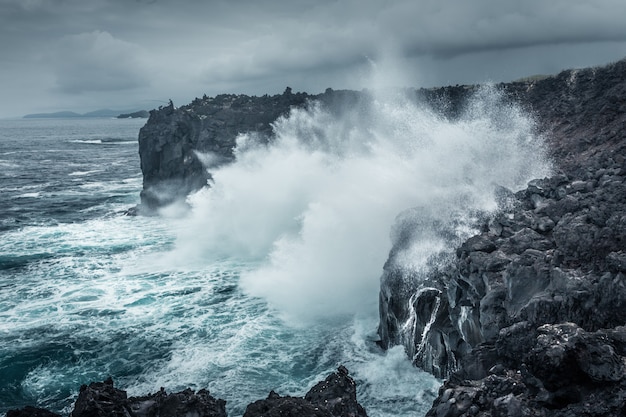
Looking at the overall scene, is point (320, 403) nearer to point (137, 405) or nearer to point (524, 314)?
point (137, 405)

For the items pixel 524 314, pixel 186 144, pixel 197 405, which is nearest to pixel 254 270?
pixel 197 405

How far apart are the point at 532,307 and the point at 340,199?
20524 millimetres

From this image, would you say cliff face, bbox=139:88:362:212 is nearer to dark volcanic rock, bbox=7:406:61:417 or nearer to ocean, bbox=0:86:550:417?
ocean, bbox=0:86:550:417

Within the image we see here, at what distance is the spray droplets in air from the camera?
27.7 m

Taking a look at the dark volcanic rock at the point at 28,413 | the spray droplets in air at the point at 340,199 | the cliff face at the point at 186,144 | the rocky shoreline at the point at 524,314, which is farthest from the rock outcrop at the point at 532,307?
the cliff face at the point at 186,144

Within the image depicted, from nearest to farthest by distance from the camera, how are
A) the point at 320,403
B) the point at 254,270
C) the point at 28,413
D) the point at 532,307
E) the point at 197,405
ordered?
1. the point at 28,413
2. the point at 197,405
3. the point at 320,403
4. the point at 532,307
5. the point at 254,270

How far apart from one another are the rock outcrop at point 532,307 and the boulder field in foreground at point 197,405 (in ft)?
7.33

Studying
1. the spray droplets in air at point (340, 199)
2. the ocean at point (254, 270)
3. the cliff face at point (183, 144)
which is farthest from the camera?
the cliff face at point (183, 144)

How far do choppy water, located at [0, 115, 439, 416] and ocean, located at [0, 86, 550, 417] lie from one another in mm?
98

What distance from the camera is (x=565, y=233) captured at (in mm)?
14680

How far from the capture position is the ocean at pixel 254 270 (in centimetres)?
2039

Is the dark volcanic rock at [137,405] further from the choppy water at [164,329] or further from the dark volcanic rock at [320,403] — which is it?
the choppy water at [164,329]

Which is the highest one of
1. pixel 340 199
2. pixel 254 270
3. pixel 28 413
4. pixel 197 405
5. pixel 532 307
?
pixel 532 307

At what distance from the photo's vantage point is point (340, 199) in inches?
1265
